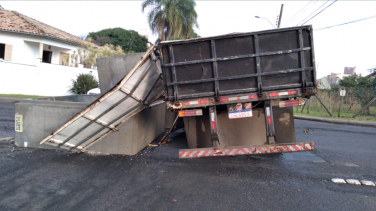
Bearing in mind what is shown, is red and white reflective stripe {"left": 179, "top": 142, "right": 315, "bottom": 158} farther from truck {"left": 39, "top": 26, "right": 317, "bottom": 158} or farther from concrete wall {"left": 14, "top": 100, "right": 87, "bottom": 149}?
concrete wall {"left": 14, "top": 100, "right": 87, "bottom": 149}

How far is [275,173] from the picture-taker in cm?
557

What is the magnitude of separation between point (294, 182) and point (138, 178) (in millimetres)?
2908

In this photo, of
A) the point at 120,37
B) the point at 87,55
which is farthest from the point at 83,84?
the point at 120,37

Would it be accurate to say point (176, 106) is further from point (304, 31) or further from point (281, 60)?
point (304, 31)

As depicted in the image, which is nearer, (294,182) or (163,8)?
(294,182)

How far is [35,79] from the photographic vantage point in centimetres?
2247

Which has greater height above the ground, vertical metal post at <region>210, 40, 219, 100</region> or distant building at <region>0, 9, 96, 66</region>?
distant building at <region>0, 9, 96, 66</region>

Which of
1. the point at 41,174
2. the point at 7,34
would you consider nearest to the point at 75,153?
the point at 41,174

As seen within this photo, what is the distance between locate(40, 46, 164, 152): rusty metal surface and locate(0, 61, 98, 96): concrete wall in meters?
18.5

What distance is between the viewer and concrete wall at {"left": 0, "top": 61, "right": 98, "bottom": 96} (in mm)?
21375

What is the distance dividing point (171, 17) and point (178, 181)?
2799 centimetres

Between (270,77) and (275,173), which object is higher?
(270,77)

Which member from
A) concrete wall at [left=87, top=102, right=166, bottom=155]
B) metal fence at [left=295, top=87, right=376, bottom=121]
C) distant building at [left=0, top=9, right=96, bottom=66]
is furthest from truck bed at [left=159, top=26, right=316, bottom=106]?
distant building at [left=0, top=9, right=96, bottom=66]

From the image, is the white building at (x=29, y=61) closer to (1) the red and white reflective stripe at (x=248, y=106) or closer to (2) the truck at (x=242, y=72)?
(2) the truck at (x=242, y=72)
